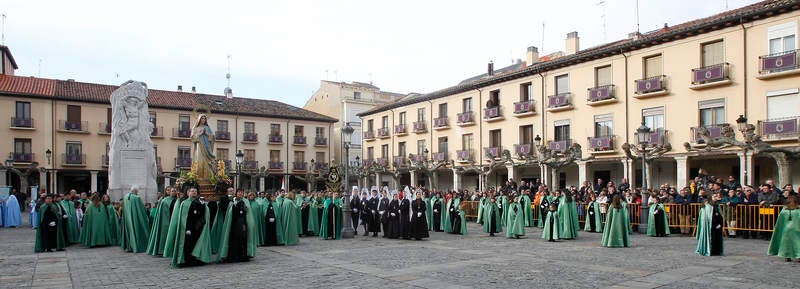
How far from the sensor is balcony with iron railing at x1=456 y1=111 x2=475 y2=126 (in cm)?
4019

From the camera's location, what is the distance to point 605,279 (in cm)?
1000

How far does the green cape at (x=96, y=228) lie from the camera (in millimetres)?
15711

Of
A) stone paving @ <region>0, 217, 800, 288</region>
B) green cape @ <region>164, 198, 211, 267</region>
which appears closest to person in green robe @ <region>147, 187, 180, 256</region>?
stone paving @ <region>0, 217, 800, 288</region>

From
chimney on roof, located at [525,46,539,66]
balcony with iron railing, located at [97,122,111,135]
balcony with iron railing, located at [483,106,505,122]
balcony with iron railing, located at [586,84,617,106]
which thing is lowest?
balcony with iron railing, located at [97,122,111,135]

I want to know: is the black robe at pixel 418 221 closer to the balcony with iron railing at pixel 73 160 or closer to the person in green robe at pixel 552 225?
the person in green robe at pixel 552 225

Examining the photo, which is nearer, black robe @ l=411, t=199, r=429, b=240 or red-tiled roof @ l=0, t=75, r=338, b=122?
black robe @ l=411, t=199, r=429, b=240

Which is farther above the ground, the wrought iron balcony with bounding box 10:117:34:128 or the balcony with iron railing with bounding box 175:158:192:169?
the wrought iron balcony with bounding box 10:117:34:128

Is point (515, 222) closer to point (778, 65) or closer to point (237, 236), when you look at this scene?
point (237, 236)

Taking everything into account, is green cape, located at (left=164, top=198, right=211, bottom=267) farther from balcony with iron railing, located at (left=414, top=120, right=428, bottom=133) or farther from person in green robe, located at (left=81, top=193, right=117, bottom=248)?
balcony with iron railing, located at (left=414, top=120, right=428, bottom=133)

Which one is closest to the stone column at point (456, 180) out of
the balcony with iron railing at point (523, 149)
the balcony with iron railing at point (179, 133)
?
the balcony with iron railing at point (523, 149)

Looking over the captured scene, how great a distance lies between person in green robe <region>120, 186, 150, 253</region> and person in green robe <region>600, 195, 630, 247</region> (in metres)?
11.9

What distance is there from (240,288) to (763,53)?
24.8 metres

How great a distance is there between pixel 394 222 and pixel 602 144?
17069 millimetres

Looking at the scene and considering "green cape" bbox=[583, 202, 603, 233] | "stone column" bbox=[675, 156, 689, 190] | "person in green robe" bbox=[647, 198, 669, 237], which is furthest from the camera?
"stone column" bbox=[675, 156, 689, 190]
